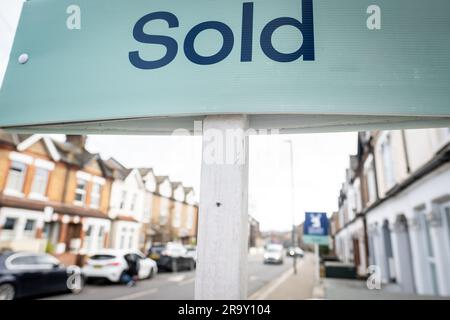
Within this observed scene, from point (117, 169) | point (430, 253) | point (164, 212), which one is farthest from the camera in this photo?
point (164, 212)

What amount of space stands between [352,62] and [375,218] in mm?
15013

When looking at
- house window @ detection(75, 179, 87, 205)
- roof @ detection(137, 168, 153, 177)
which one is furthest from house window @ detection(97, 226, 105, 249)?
roof @ detection(137, 168, 153, 177)

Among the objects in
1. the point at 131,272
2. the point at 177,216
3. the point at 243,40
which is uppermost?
the point at 177,216

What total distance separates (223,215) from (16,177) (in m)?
16.3

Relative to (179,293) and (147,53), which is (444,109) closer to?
(147,53)

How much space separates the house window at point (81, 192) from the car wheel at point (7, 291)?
10.0 m

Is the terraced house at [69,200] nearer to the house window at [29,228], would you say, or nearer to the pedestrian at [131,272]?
the house window at [29,228]

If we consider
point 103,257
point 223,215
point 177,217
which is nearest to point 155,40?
point 223,215

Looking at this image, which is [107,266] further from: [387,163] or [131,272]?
[387,163]

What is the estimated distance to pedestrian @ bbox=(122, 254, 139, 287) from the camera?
12.5 metres

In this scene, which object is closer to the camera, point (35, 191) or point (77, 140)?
point (35, 191)

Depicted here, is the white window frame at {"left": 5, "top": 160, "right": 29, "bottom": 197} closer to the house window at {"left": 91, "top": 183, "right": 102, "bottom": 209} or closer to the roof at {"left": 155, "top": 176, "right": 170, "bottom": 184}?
the house window at {"left": 91, "top": 183, "right": 102, "bottom": 209}

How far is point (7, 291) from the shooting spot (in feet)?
26.5

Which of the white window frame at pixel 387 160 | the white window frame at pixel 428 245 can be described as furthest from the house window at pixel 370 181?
the white window frame at pixel 428 245
